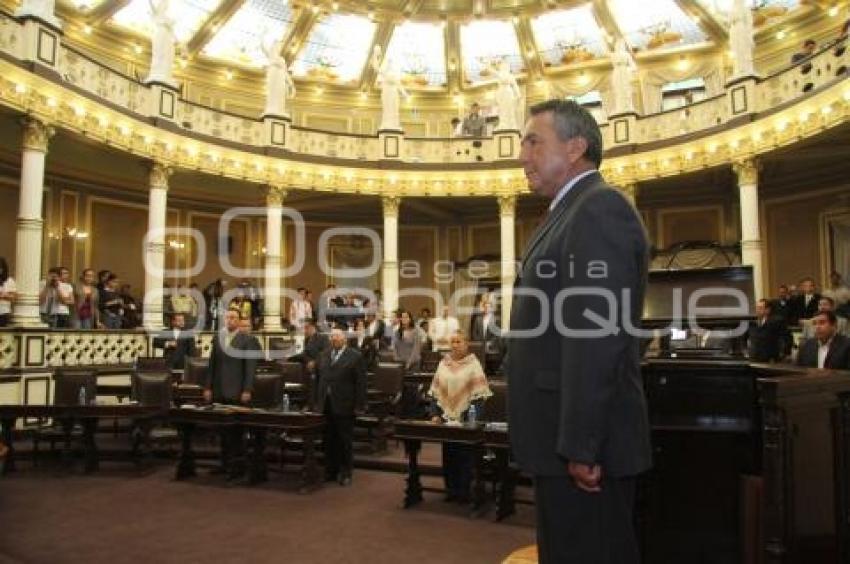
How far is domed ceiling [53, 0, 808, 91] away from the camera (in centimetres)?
1792

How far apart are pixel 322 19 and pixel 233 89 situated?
328 cm

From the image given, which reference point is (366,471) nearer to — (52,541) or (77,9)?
(52,541)

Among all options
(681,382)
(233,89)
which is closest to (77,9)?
(233,89)

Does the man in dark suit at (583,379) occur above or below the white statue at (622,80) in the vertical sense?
below

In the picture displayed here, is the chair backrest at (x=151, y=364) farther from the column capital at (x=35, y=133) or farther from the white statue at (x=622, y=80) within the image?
the white statue at (x=622, y=80)

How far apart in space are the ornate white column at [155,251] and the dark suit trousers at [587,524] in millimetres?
12450

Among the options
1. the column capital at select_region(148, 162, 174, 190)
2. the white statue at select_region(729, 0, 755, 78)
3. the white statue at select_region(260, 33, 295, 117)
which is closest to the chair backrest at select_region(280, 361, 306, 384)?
the column capital at select_region(148, 162, 174, 190)

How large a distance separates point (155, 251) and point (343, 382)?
24.5 feet

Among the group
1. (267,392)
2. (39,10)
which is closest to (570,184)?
(267,392)

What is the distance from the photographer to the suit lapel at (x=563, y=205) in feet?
6.86

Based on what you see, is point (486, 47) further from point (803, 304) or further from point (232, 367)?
point (232, 367)

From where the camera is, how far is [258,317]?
1636 cm

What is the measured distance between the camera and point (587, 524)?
6.21ft

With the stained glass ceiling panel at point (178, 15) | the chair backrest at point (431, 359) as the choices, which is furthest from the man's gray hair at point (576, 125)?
the stained glass ceiling panel at point (178, 15)
